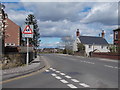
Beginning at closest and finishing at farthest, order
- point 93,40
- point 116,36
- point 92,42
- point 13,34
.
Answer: point 13,34 → point 116,36 → point 92,42 → point 93,40

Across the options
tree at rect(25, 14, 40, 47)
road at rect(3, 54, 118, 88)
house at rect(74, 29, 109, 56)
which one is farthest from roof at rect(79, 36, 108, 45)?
road at rect(3, 54, 118, 88)

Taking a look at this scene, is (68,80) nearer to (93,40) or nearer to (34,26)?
(34,26)

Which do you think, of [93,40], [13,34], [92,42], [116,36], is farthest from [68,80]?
[93,40]

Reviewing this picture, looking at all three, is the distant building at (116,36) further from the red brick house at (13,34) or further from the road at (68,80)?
the road at (68,80)

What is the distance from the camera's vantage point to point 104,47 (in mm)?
79625

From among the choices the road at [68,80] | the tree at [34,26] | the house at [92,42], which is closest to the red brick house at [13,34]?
the tree at [34,26]

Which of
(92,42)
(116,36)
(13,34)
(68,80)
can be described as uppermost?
(13,34)

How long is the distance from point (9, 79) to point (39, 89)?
3.16 metres

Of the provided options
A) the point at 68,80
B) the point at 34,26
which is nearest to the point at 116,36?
the point at 34,26

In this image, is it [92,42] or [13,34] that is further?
[92,42]

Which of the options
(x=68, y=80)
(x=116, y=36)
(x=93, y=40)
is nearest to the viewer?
(x=68, y=80)

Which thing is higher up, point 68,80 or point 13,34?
point 13,34

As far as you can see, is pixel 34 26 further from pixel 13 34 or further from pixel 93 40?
pixel 93 40

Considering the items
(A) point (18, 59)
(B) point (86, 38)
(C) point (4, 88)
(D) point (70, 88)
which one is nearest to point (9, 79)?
(C) point (4, 88)
